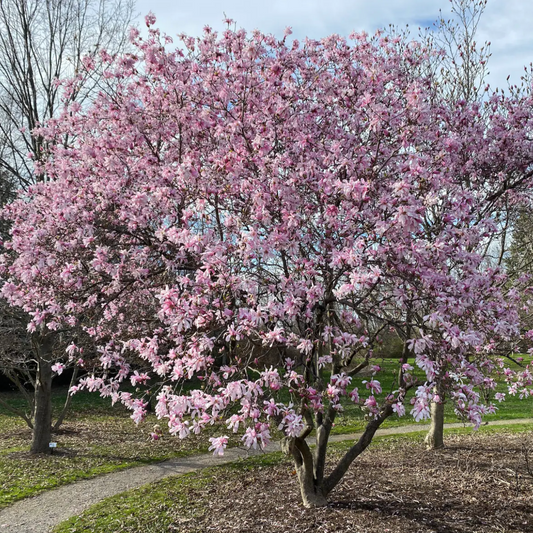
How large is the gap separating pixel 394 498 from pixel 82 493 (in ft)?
14.9

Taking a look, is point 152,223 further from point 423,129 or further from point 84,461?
point 84,461

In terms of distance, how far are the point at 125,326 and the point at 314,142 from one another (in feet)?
10.2

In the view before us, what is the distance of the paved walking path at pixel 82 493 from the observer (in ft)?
21.2

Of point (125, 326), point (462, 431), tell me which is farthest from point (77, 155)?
point (462, 431)

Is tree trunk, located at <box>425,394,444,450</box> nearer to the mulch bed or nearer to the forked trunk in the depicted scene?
the mulch bed

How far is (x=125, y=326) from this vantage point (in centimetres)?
614

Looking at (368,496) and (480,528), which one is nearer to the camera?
(480,528)

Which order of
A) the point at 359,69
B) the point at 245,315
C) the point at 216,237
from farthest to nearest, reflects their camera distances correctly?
1. the point at 359,69
2. the point at 216,237
3. the point at 245,315

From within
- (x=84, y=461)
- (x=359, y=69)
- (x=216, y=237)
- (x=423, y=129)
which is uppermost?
(x=359, y=69)

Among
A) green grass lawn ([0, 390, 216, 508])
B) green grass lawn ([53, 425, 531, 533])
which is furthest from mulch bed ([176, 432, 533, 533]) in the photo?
green grass lawn ([0, 390, 216, 508])

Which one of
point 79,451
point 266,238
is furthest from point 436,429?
point 79,451

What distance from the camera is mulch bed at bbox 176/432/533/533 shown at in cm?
532

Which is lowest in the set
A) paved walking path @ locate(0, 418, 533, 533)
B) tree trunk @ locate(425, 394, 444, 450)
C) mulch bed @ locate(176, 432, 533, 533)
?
paved walking path @ locate(0, 418, 533, 533)

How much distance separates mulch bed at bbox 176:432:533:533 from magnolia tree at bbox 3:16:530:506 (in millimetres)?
562
